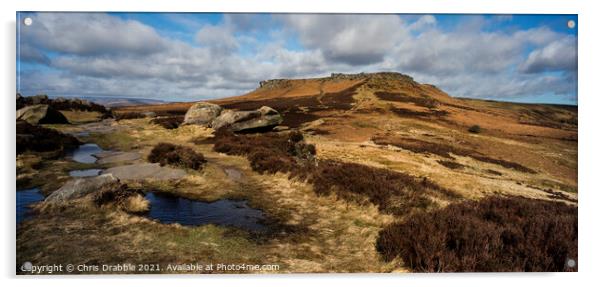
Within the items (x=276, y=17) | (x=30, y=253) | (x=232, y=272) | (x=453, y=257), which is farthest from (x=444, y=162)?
(x=30, y=253)

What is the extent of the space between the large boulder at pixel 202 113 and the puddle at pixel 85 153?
924 cm

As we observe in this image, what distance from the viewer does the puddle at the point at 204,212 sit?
8070mm

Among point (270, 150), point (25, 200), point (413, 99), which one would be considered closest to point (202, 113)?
point (270, 150)

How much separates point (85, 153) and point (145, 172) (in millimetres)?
3880

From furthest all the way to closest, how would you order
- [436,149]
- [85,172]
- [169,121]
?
[169,121] < [436,149] < [85,172]

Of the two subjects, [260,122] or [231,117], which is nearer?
[231,117]

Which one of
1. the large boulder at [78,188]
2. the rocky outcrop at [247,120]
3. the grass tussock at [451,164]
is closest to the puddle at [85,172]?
the large boulder at [78,188]

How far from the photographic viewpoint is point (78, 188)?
8.23 m

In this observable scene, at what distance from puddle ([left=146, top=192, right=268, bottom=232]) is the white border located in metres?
A: 1.50

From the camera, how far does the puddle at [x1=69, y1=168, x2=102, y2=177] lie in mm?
9467

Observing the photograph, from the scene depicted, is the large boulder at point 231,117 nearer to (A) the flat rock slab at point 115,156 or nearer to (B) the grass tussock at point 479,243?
(A) the flat rock slab at point 115,156

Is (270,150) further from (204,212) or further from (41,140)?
(41,140)

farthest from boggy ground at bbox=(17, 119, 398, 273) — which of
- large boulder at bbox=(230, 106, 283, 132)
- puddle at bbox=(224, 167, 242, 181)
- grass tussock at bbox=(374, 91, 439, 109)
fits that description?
large boulder at bbox=(230, 106, 283, 132)

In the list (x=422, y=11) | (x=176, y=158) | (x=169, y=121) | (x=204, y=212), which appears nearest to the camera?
(x=422, y=11)
